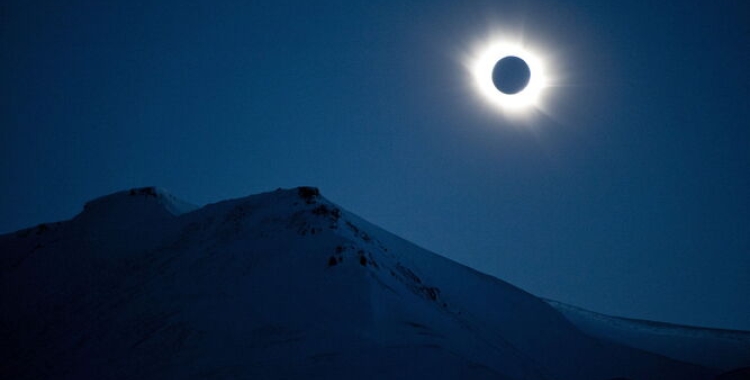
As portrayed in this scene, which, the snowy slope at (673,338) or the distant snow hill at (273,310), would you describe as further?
the snowy slope at (673,338)

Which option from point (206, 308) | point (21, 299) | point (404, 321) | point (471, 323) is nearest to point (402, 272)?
point (471, 323)

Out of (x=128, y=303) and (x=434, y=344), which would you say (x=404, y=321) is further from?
(x=128, y=303)

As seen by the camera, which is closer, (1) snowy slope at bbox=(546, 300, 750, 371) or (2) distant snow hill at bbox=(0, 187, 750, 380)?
(2) distant snow hill at bbox=(0, 187, 750, 380)

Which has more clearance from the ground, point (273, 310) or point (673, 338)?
point (673, 338)
